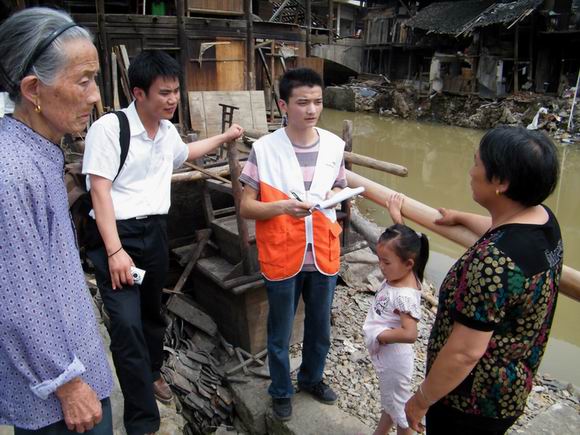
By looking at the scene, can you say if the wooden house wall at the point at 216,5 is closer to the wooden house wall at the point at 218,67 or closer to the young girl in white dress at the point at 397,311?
the wooden house wall at the point at 218,67

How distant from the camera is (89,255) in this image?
2.21 m

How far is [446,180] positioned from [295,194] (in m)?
10.3

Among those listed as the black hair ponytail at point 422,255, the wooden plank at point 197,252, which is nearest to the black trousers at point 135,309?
the black hair ponytail at point 422,255

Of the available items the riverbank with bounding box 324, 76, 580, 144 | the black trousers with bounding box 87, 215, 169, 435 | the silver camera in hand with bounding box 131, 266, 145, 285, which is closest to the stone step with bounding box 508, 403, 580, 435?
the black trousers with bounding box 87, 215, 169, 435

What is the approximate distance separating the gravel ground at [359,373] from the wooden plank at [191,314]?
842 mm

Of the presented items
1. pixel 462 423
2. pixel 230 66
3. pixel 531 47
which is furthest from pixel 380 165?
pixel 531 47

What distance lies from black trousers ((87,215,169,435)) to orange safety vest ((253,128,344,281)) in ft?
1.86

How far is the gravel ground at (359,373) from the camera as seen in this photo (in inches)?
121

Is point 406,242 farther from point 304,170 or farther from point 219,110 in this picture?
point 219,110

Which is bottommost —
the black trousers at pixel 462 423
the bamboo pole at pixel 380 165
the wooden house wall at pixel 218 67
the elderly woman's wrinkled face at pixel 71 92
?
the black trousers at pixel 462 423

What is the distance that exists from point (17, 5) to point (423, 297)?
348 inches

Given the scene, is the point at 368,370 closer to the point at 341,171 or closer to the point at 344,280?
the point at 344,280

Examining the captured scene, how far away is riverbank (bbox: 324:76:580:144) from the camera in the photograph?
16531 millimetres

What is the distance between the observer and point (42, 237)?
1.15m
